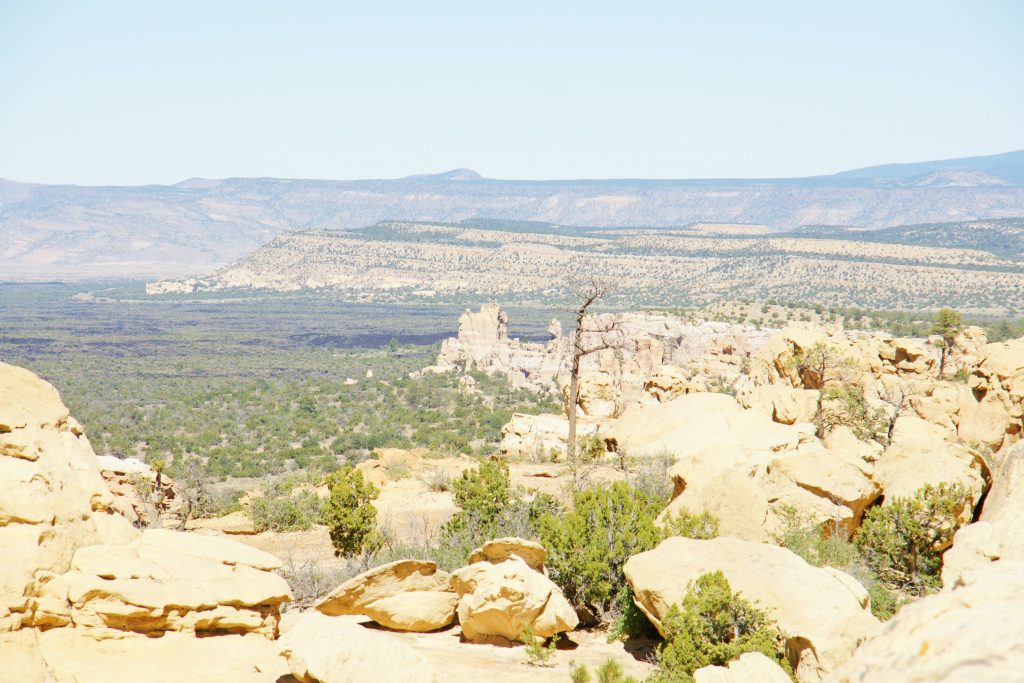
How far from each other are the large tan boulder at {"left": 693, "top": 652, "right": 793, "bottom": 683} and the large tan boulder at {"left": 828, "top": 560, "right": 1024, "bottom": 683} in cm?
362

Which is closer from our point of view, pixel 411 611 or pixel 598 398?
pixel 411 611

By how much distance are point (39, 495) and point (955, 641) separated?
30.2ft

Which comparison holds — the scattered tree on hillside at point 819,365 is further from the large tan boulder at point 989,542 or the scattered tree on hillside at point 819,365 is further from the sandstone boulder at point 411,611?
the sandstone boulder at point 411,611

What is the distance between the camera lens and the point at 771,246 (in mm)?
190250

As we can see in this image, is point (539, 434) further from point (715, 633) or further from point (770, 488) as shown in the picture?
point (715, 633)

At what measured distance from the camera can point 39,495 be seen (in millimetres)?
10086

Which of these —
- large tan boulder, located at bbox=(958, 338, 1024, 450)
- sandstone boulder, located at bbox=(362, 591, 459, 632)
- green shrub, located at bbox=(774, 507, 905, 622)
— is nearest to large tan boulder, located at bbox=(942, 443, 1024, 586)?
green shrub, located at bbox=(774, 507, 905, 622)

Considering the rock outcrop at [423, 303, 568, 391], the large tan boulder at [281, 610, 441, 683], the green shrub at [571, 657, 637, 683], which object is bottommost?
the rock outcrop at [423, 303, 568, 391]

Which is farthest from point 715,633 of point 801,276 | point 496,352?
point 801,276

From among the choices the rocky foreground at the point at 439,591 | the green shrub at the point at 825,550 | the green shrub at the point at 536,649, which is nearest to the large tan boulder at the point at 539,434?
the rocky foreground at the point at 439,591

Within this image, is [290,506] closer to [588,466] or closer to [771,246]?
[588,466]

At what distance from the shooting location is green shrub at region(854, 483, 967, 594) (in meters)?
13.0

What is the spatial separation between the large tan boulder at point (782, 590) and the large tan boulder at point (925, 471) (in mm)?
4148

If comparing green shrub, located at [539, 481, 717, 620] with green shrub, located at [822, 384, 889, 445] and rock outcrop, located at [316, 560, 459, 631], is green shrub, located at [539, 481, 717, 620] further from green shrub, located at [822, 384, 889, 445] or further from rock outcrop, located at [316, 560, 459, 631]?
green shrub, located at [822, 384, 889, 445]
